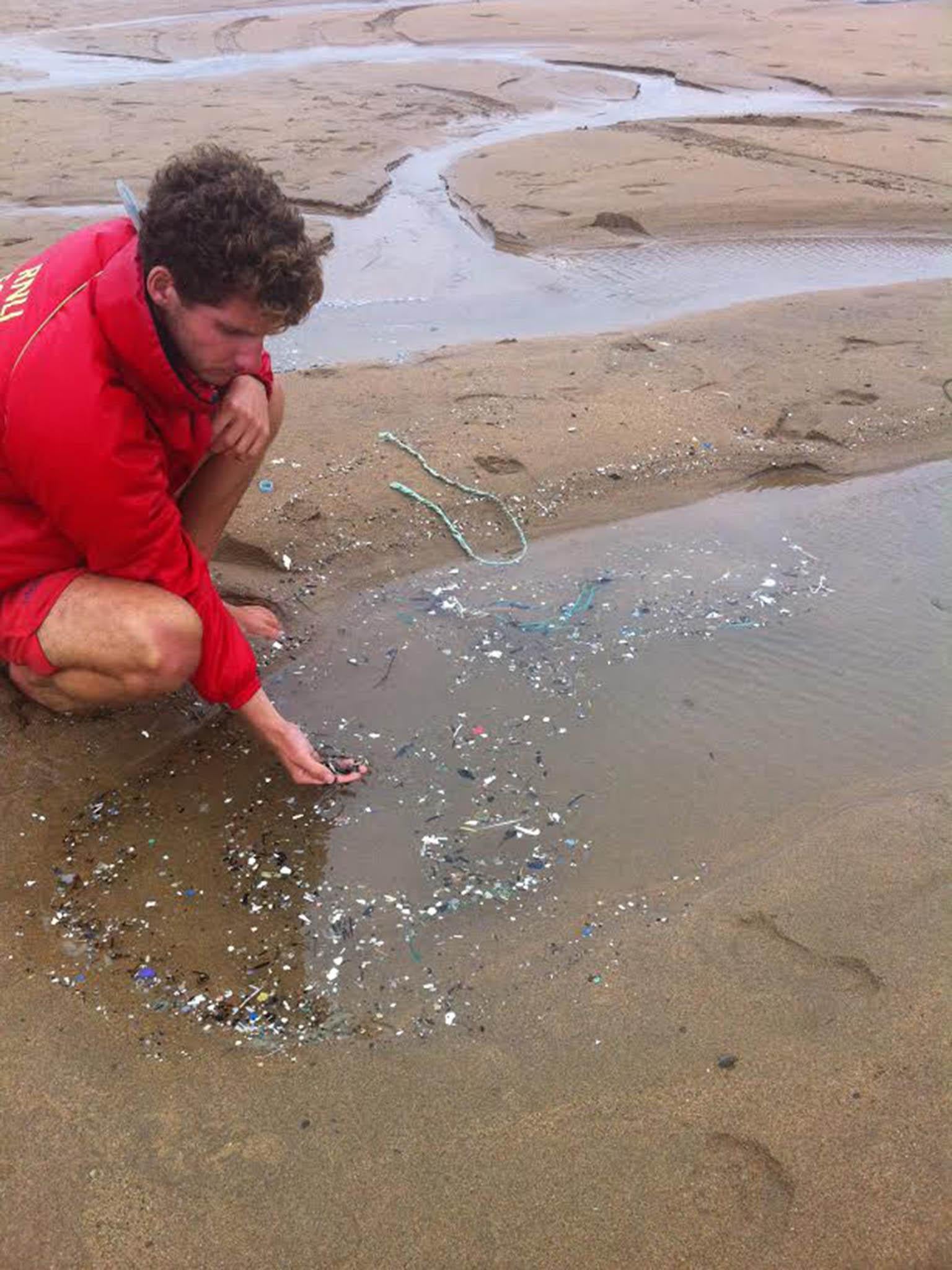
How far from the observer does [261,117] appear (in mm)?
8852

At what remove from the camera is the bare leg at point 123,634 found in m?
2.46

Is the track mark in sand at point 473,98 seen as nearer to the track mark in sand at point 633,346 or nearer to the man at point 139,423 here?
the track mark in sand at point 633,346

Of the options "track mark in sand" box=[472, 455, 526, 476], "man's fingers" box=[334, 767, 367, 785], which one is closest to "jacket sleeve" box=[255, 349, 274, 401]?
"man's fingers" box=[334, 767, 367, 785]

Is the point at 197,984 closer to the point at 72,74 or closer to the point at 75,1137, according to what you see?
the point at 75,1137

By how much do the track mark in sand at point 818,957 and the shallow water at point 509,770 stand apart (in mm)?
143

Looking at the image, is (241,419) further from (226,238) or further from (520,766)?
(520,766)

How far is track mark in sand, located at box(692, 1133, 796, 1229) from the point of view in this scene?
187cm

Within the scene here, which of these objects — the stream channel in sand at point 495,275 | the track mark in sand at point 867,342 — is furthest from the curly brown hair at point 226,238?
the track mark in sand at point 867,342

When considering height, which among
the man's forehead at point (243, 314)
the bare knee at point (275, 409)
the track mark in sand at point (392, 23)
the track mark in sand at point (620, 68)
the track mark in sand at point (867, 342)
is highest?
the track mark in sand at point (392, 23)

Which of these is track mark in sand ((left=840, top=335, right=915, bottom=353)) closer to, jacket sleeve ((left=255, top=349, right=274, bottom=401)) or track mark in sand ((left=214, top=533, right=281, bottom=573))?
track mark in sand ((left=214, top=533, right=281, bottom=573))

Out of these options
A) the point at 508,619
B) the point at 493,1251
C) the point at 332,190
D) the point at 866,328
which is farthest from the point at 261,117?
the point at 493,1251

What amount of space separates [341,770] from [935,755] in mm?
1461

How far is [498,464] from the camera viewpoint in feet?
13.5

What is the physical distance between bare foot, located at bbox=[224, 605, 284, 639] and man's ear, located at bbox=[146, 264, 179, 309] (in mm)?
1131
